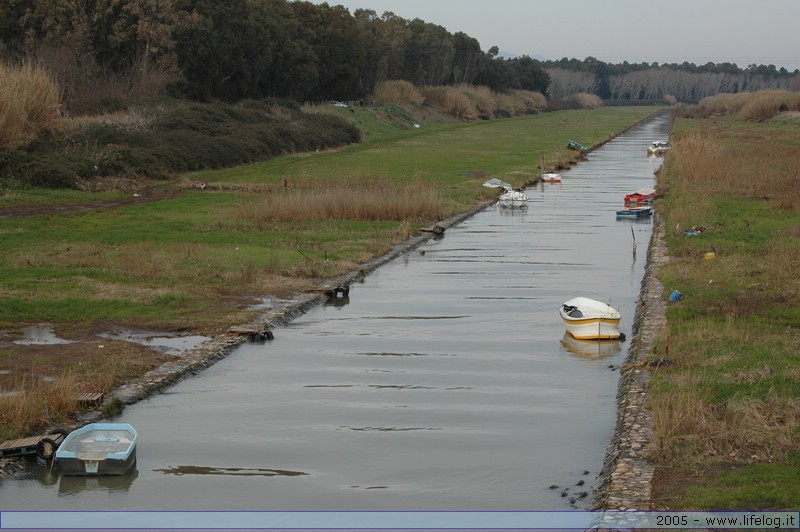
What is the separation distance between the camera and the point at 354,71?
317 feet

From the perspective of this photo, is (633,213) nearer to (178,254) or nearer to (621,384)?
(178,254)

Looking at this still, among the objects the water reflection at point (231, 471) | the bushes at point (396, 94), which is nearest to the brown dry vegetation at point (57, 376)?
the water reflection at point (231, 471)

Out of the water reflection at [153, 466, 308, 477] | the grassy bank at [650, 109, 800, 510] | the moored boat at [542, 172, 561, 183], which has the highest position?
the grassy bank at [650, 109, 800, 510]

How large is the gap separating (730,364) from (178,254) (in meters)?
14.4

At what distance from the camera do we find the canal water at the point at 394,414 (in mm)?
11625

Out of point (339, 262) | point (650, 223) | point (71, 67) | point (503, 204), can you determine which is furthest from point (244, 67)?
point (339, 262)

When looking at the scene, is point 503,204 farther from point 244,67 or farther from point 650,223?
point 244,67

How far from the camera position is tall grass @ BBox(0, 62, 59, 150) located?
139 ft

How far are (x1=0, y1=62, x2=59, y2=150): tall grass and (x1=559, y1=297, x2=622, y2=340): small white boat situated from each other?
29549 millimetres

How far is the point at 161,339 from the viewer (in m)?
18.2

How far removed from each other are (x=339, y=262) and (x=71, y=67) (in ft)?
134

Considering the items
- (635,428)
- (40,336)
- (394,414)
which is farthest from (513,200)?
(635,428)

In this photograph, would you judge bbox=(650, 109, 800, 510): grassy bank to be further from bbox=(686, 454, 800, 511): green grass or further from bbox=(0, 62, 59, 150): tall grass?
bbox=(0, 62, 59, 150): tall grass

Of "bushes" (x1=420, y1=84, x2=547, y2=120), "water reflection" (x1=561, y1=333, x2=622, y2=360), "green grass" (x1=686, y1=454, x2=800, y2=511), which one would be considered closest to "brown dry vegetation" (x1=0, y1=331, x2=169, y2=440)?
"water reflection" (x1=561, y1=333, x2=622, y2=360)
